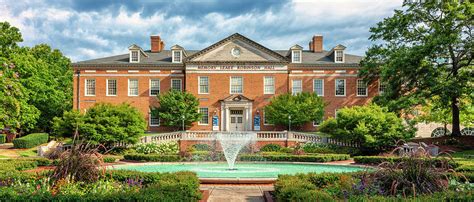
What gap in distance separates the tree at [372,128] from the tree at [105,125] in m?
14.6

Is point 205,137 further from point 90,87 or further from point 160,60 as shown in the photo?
point 90,87

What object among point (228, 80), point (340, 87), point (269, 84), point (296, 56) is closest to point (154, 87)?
point (228, 80)

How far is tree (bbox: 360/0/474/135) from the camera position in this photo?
79.2ft

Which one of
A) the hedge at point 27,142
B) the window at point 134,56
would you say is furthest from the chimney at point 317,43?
the hedge at point 27,142

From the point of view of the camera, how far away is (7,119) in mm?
23812

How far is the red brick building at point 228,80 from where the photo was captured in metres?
36.6

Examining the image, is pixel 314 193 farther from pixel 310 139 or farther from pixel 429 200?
pixel 310 139

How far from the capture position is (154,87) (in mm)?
37906

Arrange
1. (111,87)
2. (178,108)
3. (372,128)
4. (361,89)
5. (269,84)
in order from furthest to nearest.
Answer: (111,87)
(361,89)
(269,84)
(178,108)
(372,128)

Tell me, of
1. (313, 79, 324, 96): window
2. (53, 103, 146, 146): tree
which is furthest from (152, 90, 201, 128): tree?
(313, 79, 324, 96): window

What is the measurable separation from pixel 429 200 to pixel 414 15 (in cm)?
2433

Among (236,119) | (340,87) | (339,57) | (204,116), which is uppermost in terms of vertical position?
(339,57)


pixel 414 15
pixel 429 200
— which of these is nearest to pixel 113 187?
pixel 429 200

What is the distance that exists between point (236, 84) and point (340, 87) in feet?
34.0
